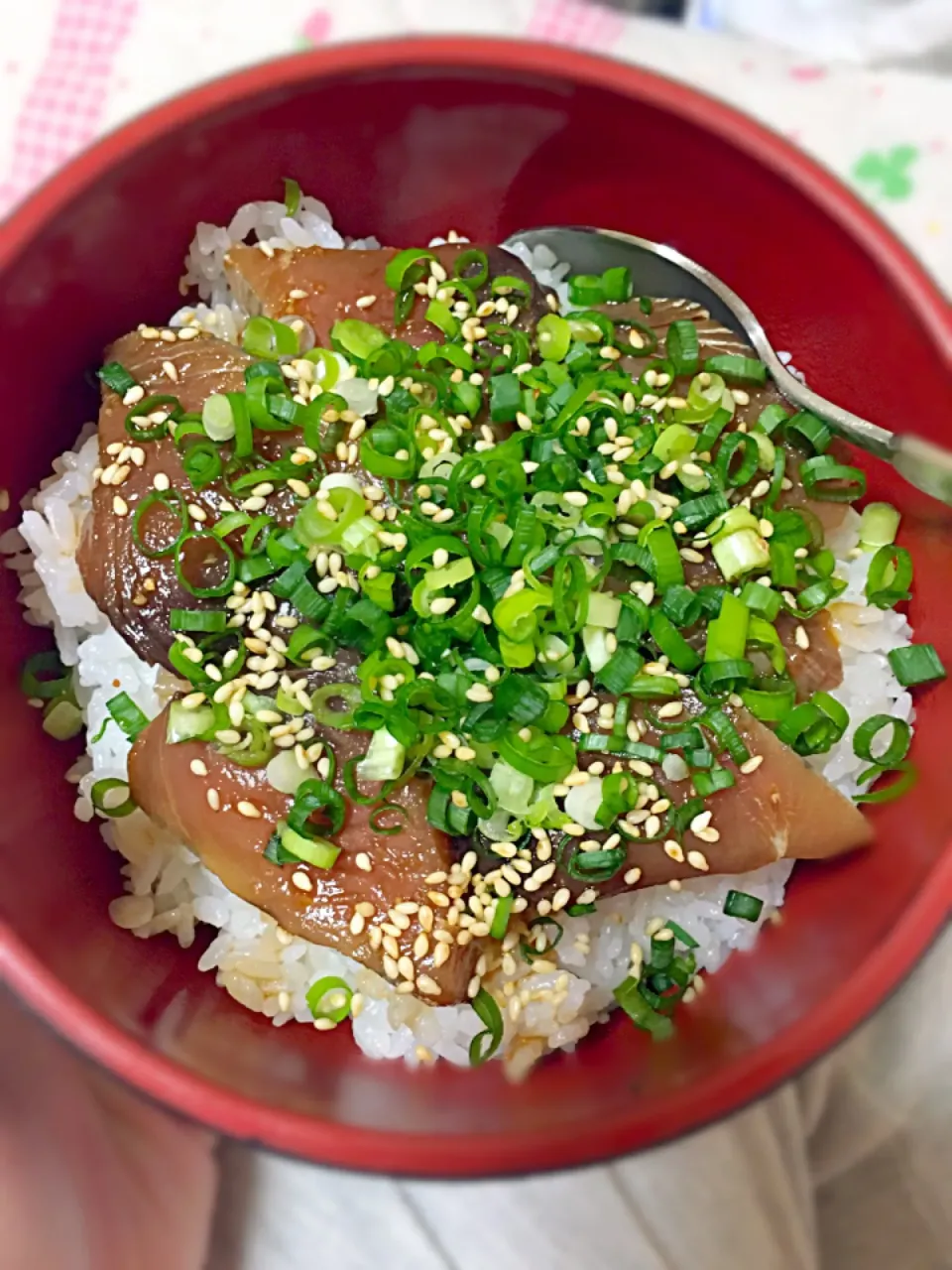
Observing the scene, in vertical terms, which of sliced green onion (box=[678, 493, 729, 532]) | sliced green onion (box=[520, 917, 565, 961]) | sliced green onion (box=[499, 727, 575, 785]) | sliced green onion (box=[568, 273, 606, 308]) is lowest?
sliced green onion (box=[520, 917, 565, 961])

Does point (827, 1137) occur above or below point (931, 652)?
below

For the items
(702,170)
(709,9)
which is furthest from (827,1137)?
(709,9)

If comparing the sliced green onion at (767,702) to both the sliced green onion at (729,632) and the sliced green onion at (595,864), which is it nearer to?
the sliced green onion at (729,632)

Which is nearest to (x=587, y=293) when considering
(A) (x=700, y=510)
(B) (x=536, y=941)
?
(A) (x=700, y=510)

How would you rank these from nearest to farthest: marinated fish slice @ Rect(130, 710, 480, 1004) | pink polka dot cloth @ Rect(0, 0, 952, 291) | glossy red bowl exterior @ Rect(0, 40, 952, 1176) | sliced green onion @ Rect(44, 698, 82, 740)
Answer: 1. glossy red bowl exterior @ Rect(0, 40, 952, 1176)
2. marinated fish slice @ Rect(130, 710, 480, 1004)
3. sliced green onion @ Rect(44, 698, 82, 740)
4. pink polka dot cloth @ Rect(0, 0, 952, 291)

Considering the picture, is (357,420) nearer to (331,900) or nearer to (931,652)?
(331,900)

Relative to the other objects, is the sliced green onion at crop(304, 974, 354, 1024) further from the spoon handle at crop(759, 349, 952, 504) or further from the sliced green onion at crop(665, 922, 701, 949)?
the spoon handle at crop(759, 349, 952, 504)

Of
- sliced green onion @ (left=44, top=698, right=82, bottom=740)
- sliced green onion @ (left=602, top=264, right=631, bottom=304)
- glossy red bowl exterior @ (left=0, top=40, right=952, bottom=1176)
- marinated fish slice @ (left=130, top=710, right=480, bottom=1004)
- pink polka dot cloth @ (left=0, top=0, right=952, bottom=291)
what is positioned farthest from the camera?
pink polka dot cloth @ (left=0, top=0, right=952, bottom=291)

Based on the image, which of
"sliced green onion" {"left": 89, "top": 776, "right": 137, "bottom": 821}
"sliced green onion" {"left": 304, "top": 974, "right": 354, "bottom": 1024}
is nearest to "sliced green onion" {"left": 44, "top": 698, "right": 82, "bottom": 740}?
"sliced green onion" {"left": 89, "top": 776, "right": 137, "bottom": 821}
